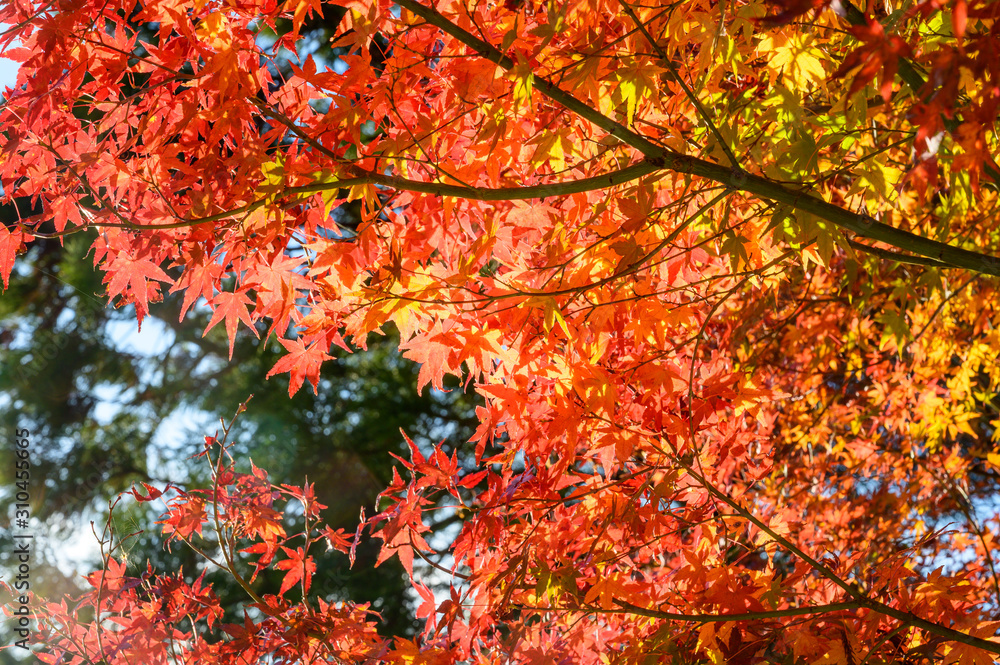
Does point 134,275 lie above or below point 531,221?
below

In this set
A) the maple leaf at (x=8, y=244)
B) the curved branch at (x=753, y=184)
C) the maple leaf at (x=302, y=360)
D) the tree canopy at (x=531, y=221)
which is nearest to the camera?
the curved branch at (x=753, y=184)

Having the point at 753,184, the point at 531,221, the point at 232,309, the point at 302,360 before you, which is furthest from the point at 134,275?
the point at 753,184

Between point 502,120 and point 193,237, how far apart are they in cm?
62

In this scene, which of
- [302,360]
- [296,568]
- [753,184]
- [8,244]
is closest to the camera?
[753,184]

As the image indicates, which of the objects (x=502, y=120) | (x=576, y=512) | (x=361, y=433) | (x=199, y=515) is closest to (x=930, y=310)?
(x=576, y=512)

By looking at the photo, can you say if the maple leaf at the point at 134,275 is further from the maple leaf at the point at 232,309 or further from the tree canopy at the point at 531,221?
the maple leaf at the point at 232,309

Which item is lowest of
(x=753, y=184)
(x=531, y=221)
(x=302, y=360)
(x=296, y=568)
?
(x=296, y=568)

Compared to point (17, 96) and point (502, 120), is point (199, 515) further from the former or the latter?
point (502, 120)

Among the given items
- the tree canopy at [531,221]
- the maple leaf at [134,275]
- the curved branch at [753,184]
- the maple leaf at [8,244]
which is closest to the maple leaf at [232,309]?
the tree canopy at [531,221]

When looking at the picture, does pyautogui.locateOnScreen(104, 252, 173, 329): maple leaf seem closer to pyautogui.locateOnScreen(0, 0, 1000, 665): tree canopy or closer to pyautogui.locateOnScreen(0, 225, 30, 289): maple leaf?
pyautogui.locateOnScreen(0, 0, 1000, 665): tree canopy

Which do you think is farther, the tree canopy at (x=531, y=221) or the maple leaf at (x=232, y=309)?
the maple leaf at (x=232, y=309)

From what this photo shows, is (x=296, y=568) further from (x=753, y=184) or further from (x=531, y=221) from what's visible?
(x=753, y=184)

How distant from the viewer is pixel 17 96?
1.42 metres

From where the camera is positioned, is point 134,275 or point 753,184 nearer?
point 753,184
